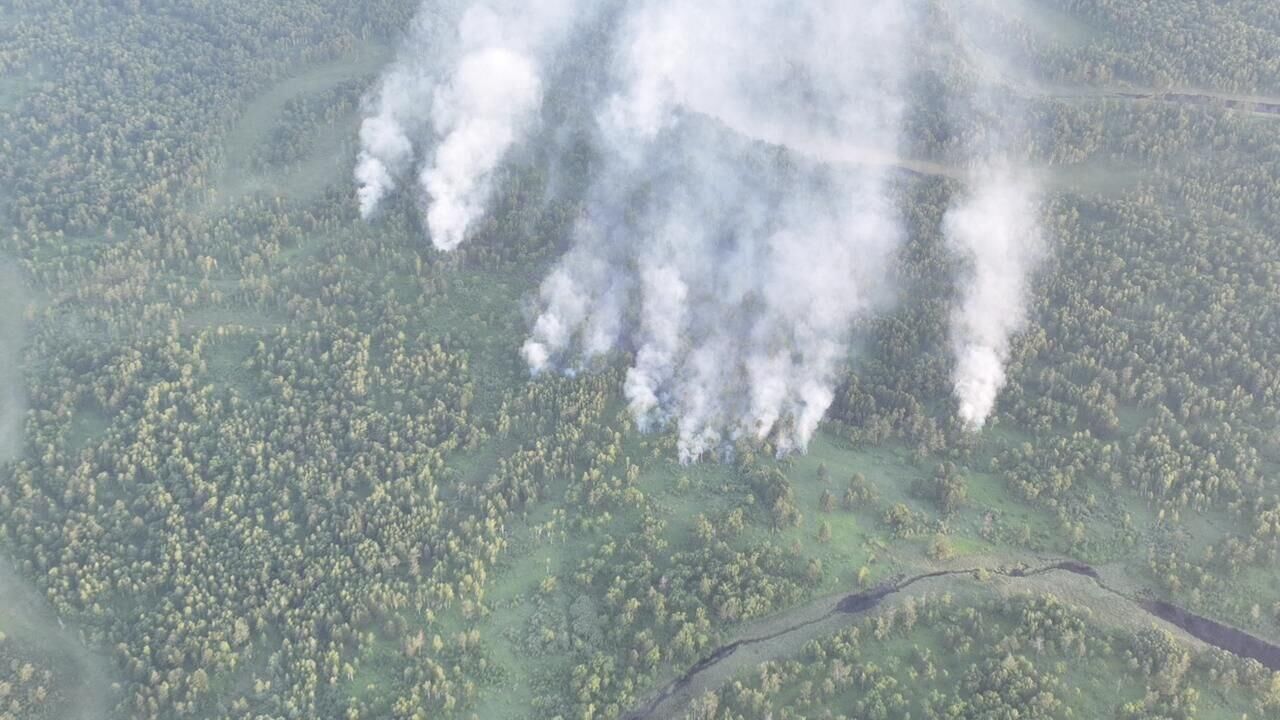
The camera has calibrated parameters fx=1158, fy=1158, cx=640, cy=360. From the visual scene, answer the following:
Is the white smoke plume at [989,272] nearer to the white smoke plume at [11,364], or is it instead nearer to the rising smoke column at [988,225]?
the rising smoke column at [988,225]

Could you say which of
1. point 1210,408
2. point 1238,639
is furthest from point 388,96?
point 1238,639

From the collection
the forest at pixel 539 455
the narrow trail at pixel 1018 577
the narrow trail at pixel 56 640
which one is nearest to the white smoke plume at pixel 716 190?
the forest at pixel 539 455

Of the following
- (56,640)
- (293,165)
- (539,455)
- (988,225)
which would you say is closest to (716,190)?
(988,225)

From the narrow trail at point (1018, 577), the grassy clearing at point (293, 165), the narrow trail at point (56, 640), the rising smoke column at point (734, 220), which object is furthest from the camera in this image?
the grassy clearing at point (293, 165)

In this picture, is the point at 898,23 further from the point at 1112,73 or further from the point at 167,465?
the point at 167,465

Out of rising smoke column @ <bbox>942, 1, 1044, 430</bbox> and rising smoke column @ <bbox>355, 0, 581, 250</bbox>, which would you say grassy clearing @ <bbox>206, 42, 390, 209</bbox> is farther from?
rising smoke column @ <bbox>942, 1, 1044, 430</bbox>

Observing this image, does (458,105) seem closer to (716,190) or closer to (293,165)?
(293,165)

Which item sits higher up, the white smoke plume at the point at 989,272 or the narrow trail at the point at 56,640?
the white smoke plume at the point at 989,272
